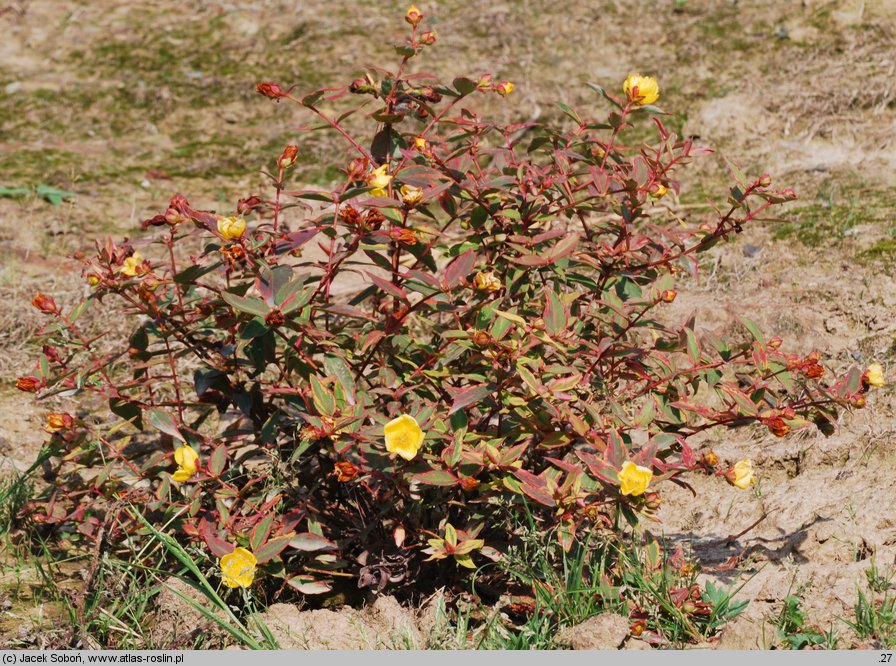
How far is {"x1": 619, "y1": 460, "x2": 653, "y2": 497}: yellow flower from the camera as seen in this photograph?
2016 mm

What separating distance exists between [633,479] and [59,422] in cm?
155

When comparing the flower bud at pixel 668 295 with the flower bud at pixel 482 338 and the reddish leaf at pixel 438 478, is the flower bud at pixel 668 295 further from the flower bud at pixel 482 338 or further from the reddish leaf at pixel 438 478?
the reddish leaf at pixel 438 478

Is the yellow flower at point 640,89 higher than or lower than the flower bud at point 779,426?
higher

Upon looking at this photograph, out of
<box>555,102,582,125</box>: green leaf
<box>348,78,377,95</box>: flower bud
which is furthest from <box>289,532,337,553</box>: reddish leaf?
<box>555,102,582,125</box>: green leaf

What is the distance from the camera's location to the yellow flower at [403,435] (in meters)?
2.07

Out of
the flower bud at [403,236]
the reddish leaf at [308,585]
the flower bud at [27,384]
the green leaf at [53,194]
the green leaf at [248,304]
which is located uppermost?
the flower bud at [403,236]

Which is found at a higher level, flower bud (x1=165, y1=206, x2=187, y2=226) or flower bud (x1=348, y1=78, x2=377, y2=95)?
flower bud (x1=348, y1=78, x2=377, y2=95)

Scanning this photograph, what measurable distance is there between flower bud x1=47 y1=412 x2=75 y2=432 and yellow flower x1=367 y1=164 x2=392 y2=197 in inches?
42.3

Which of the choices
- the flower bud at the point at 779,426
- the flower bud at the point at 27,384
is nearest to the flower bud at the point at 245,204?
the flower bud at the point at 27,384

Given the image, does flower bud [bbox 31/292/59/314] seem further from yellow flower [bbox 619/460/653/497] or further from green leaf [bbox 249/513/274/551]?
yellow flower [bbox 619/460/653/497]

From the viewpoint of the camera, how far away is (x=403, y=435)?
2088 millimetres

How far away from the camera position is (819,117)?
4.93 metres

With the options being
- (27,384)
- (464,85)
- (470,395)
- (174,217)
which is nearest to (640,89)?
(464,85)

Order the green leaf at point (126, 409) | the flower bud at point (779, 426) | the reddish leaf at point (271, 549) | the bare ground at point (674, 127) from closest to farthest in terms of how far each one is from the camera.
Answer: the flower bud at point (779, 426) < the reddish leaf at point (271, 549) < the green leaf at point (126, 409) < the bare ground at point (674, 127)
